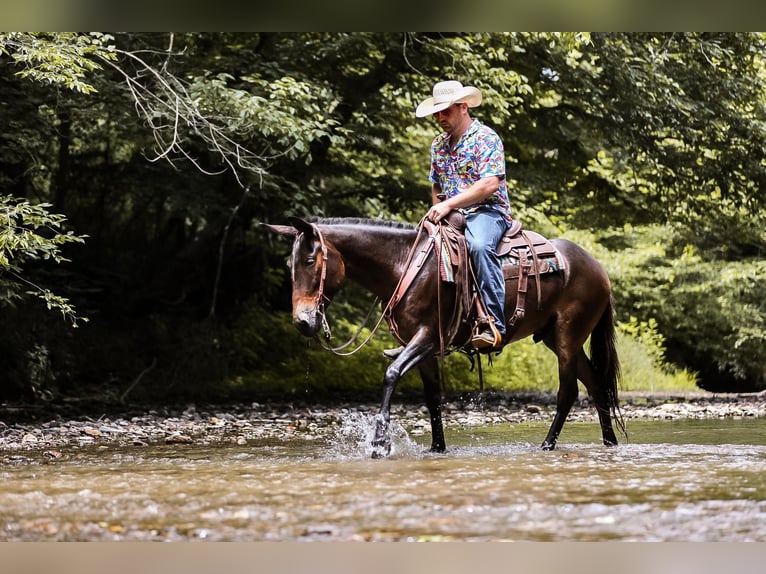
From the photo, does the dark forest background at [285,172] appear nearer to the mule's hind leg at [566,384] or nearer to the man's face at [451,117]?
the man's face at [451,117]

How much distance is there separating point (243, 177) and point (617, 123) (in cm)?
451

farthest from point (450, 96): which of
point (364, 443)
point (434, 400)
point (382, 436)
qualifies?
point (364, 443)

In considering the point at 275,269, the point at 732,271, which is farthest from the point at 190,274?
the point at 732,271

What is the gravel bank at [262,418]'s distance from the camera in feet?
25.3

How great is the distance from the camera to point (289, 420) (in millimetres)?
9414

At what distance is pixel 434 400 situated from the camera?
641cm

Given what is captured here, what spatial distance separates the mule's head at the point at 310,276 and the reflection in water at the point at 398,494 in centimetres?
82

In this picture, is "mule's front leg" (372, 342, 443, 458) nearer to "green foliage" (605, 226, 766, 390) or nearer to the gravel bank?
the gravel bank

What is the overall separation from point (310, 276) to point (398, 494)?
5.55 feet

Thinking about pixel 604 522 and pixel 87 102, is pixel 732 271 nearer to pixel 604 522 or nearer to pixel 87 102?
pixel 87 102

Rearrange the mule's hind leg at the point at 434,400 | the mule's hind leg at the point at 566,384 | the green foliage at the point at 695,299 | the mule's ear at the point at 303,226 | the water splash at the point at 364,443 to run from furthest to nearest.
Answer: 1. the green foliage at the point at 695,299
2. the mule's hind leg at the point at 566,384
3. the mule's hind leg at the point at 434,400
4. the water splash at the point at 364,443
5. the mule's ear at the point at 303,226

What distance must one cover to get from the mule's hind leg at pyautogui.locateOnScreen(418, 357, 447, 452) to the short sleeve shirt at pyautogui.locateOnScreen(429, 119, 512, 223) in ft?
3.33

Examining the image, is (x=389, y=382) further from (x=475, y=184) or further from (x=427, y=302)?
(x=475, y=184)

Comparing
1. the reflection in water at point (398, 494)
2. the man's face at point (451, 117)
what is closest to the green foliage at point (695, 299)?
the reflection in water at point (398, 494)
